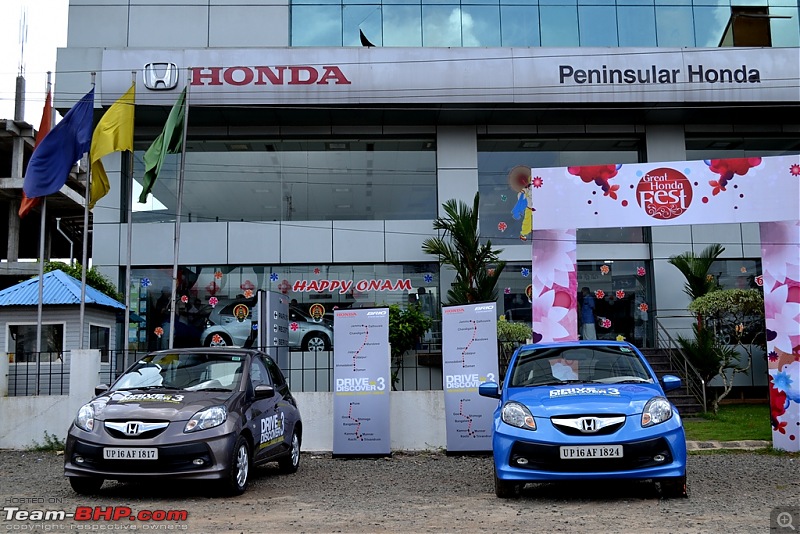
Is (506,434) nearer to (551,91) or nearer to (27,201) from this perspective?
(27,201)

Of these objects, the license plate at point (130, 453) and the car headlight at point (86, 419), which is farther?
the car headlight at point (86, 419)

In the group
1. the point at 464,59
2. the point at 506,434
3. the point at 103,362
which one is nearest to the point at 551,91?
the point at 464,59

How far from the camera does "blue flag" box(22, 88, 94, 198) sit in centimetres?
1642

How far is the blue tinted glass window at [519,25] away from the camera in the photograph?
2258cm

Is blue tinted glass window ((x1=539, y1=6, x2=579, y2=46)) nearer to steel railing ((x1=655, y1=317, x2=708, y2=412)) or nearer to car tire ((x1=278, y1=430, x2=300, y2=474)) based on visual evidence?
steel railing ((x1=655, y1=317, x2=708, y2=412))

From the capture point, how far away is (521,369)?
9547 millimetres

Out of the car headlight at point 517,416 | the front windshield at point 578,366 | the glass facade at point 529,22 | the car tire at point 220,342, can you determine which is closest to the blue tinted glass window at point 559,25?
the glass facade at point 529,22

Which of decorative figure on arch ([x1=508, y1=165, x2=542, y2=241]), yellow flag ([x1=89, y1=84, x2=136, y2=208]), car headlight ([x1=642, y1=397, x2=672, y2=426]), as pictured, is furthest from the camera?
decorative figure on arch ([x1=508, y1=165, x2=542, y2=241])

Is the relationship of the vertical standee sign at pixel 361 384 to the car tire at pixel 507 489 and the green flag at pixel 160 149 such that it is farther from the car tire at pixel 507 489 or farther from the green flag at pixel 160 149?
the green flag at pixel 160 149

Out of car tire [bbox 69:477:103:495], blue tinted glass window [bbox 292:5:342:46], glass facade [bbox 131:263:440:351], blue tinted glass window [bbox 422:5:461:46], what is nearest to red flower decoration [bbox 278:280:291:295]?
glass facade [bbox 131:263:440:351]

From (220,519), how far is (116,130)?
1108 centimetres

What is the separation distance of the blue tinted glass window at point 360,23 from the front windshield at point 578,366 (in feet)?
48.5

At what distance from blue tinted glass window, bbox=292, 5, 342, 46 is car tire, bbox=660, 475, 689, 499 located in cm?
1718

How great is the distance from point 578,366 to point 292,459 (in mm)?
3986
